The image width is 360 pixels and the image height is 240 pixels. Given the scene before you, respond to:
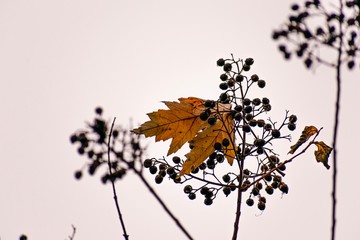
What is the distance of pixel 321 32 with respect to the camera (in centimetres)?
455

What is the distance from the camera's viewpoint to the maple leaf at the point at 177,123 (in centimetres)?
479

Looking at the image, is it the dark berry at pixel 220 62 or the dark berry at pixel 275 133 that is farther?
the dark berry at pixel 220 62

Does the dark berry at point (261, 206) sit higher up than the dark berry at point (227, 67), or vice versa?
the dark berry at point (227, 67)

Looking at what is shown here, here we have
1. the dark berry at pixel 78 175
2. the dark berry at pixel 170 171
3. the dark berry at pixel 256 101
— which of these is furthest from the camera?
Answer: the dark berry at pixel 256 101

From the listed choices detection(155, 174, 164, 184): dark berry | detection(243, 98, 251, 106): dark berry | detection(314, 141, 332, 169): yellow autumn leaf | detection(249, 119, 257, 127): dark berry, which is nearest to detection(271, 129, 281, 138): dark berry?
detection(249, 119, 257, 127): dark berry

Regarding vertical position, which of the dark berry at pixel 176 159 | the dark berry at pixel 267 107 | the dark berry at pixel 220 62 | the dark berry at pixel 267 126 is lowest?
the dark berry at pixel 267 126

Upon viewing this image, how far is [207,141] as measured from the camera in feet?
15.8

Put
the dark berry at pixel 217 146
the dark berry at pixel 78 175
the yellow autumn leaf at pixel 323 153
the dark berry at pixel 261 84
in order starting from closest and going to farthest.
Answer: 1. the dark berry at pixel 78 175
2. the yellow autumn leaf at pixel 323 153
3. the dark berry at pixel 217 146
4. the dark berry at pixel 261 84

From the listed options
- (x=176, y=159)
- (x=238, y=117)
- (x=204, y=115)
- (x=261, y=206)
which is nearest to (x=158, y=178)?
(x=176, y=159)

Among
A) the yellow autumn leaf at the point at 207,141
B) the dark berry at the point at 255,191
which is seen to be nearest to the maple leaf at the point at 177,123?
the yellow autumn leaf at the point at 207,141

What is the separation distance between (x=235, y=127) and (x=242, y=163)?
0.51 m

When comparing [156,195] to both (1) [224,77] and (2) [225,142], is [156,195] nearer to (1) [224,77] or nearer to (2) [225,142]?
(2) [225,142]

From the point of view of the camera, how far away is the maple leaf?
4785 millimetres

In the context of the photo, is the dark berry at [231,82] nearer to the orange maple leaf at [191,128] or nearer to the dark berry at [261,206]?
the orange maple leaf at [191,128]
